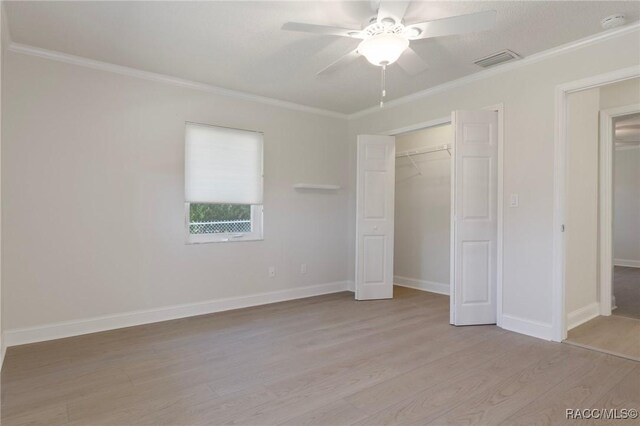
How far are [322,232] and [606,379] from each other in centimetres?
336

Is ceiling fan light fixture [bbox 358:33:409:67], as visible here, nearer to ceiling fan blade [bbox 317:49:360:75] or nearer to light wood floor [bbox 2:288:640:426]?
ceiling fan blade [bbox 317:49:360:75]

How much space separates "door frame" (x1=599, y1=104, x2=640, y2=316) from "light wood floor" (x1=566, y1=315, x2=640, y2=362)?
0.28 meters

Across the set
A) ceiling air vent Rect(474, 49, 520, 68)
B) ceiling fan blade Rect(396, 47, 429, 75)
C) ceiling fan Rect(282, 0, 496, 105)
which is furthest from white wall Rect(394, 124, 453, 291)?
ceiling fan Rect(282, 0, 496, 105)

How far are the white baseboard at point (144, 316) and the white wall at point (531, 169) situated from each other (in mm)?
2509

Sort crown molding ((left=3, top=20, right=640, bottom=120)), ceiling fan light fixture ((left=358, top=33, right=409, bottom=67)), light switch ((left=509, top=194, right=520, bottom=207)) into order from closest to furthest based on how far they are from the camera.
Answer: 1. ceiling fan light fixture ((left=358, top=33, right=409, bottom=67))
2. crown molding ((left=3, top=20, right=640, bottom=120))
3. light switch ((left=509, top=194, right=520, bottom=207))

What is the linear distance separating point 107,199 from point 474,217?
11.9ft

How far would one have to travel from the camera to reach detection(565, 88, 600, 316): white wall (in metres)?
3.53

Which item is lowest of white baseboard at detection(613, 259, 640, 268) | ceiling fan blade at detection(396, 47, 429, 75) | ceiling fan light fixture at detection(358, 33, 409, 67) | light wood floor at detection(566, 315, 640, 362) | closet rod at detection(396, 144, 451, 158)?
light wood floor at detection(566, 315, 640, 362)

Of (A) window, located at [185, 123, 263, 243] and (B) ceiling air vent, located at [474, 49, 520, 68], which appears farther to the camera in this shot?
(A) window, located at [185, 123, 263, 243]

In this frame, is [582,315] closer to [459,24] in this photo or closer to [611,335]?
[611,335]

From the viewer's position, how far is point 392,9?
2131mm

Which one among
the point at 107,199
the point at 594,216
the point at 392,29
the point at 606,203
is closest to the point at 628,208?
the point at 606,203

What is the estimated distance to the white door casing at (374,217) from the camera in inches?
186

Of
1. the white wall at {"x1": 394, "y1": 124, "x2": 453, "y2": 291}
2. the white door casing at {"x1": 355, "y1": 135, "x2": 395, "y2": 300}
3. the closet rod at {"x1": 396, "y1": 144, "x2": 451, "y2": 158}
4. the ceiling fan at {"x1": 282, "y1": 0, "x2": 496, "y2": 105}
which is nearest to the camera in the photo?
the ceiling fan at {"x1": 282, "y1": 0, "x2": 496, "y2": 105}
